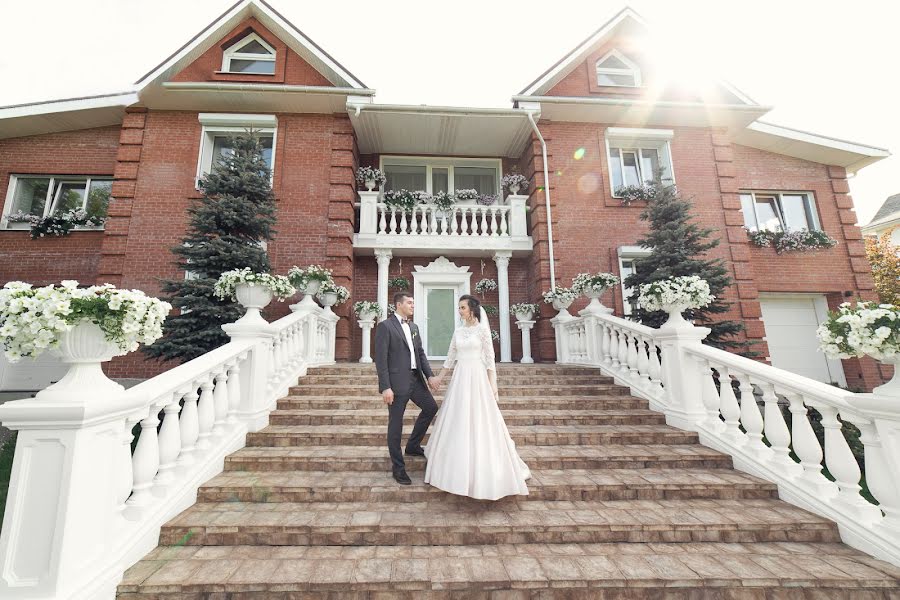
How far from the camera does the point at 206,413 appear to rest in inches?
143

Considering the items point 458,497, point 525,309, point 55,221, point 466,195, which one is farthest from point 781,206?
point 55,221

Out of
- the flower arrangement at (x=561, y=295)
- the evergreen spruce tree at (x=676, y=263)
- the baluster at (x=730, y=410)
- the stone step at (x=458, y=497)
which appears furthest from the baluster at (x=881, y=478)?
the flower arrangement at (x=561, y=295)

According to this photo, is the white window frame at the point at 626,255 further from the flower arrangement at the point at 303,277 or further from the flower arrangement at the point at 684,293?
the flower arrangement at the point at 303,277

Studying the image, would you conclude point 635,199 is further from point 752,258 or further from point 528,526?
point 528,526

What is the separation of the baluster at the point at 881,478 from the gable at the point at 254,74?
1120cm

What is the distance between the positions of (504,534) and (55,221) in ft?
39.6

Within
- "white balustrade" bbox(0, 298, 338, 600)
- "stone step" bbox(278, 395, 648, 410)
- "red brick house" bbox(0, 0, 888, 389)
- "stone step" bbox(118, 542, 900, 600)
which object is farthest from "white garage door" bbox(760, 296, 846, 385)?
"white balustrade" bbox(0, 298, 338, 600)

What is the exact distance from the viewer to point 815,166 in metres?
10.6

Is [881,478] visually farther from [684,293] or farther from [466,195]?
[466,195]

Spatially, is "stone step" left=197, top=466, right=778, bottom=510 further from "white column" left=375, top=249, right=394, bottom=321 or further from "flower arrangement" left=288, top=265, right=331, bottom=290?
"white column" left=375, top=249, right=394, bottom=321

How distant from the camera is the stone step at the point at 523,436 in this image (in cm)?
428

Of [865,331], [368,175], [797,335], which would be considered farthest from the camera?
[797,335]

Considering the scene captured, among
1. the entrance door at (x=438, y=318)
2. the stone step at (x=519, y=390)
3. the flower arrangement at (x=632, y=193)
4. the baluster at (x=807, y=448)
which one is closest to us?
the baluster at (x=807, y=448)

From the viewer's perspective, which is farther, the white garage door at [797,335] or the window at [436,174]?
the window at [436,174]
